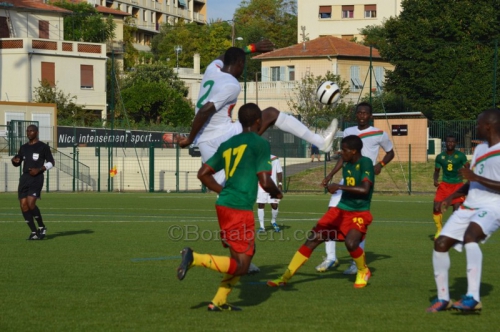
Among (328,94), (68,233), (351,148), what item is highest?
(328,94)

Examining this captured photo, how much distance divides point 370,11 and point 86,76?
1670 inches

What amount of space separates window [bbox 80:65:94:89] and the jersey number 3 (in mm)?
58546

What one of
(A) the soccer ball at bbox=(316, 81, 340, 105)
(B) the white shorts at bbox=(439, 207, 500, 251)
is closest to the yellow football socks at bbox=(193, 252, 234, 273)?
(B) the white shorts at bbox=(439, 207, 500, 251)

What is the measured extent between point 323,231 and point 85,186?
31026 millimetres

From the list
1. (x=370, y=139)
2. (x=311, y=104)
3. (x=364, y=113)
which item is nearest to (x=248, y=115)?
(x=364, y=113)

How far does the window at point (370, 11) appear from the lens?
96.6 meters

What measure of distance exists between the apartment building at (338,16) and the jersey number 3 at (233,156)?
89.1m

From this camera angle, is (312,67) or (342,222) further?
(312,67)

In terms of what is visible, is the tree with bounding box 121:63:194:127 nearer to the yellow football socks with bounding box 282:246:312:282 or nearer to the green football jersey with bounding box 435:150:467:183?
the green football jersey with bounding box 435:150:467:183

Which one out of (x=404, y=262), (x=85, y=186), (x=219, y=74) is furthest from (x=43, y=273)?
(x=85, y=186)

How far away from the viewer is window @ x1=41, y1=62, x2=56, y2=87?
6269 cm

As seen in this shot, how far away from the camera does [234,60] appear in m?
10.1

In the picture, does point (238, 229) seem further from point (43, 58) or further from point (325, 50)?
point (325, 50)

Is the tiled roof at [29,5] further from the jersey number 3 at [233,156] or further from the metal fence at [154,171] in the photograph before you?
the jersey number 3 at [233,156]
